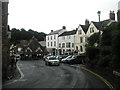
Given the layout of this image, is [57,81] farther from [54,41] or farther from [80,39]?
[54,41]

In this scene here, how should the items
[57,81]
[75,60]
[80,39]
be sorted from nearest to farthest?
1. [57,81]
2. [75,60]
3. [80,39]

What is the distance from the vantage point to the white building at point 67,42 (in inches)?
3033

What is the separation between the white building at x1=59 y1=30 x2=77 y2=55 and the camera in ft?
253

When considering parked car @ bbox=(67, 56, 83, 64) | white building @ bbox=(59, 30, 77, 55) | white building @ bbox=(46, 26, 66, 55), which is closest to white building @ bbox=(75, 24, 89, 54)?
white building @ bbox=(59, 30, 77, 55)

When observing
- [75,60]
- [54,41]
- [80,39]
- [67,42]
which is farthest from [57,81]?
[54,41]

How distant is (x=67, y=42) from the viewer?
263ft

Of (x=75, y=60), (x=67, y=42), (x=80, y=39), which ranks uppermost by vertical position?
(x=80, y=39)

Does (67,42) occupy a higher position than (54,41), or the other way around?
(54,41)

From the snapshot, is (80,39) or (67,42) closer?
(80,39)

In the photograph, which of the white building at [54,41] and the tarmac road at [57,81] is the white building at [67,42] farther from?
the tarmac road at [57,81]

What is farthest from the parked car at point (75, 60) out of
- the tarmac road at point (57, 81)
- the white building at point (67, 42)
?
the white building at point (67, 42)

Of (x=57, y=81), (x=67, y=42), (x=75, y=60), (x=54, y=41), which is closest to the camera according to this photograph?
(x=57, y=81)

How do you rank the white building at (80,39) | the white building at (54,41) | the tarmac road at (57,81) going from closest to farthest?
the tarmac road at (57,81), the white building at (80,39), the white building at (54,41)

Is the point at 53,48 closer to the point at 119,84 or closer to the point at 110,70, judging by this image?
the point at 110,70
